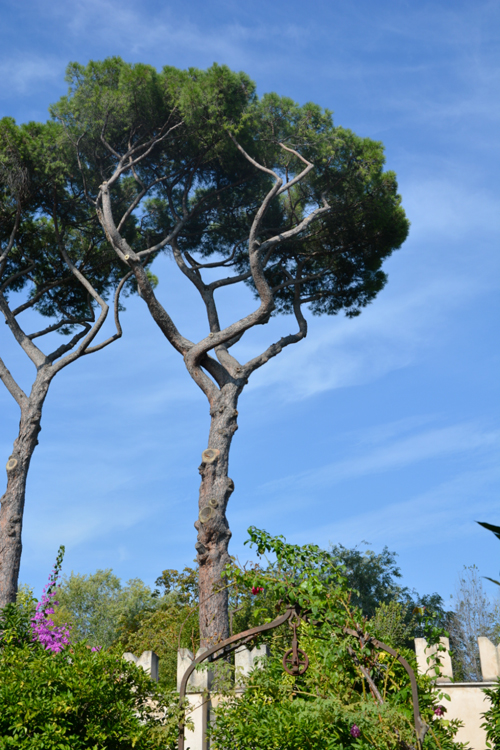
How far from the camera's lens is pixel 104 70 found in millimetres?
16734

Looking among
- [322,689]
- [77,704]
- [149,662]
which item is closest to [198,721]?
[149,662]

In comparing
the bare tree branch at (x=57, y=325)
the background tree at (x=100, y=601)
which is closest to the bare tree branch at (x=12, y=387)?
the bare tree branch at (x=57, y=325)

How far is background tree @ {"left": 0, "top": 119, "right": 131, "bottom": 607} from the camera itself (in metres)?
14.8

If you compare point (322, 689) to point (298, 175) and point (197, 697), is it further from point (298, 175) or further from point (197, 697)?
Result: point (298, 175)

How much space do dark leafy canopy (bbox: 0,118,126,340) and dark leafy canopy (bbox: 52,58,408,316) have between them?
0.82 m

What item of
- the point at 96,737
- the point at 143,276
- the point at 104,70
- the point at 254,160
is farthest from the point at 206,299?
the point at 96,737

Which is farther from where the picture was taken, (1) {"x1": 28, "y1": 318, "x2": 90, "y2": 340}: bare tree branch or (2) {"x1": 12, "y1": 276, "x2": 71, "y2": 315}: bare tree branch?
(2) {"x1": 12, "y1": 276, "x2": 71, "y2": 315}: bare tree branch

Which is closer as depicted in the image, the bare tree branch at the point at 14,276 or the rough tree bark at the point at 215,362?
the rough tree bark at the point at 215,362

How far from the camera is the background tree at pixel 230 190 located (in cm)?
1503

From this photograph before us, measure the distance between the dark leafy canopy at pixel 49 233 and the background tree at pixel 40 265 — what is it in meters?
0.03

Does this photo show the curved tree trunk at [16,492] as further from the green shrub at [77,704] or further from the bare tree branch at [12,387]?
the green shrub at [77,704]

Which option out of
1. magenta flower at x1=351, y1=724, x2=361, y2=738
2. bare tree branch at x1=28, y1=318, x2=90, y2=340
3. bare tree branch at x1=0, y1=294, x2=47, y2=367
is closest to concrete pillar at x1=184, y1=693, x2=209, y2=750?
magenta flower at x1=351, y1=724, x2=361, y2=738

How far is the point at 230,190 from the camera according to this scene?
59.4 ft

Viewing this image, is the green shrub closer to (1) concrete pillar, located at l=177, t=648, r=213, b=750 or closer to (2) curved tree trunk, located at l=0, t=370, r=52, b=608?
(1) concrete pillar, located at l=177, t=648, r=213, b=750
